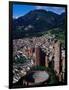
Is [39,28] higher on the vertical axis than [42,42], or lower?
higher

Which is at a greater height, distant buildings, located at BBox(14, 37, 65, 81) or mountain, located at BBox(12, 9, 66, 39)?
mountain, located at BBox(12, 9, 66, 39)

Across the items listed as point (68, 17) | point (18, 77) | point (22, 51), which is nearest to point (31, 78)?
point (18, 77)

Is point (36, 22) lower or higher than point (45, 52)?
higher

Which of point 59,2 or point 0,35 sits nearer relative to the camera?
point 0,35

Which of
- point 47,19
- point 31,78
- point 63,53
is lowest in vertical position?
point 31,78

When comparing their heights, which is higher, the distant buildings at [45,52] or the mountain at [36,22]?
the mountain at [36,22]

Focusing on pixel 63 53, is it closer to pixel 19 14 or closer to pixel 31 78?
pixel 31 78
